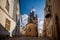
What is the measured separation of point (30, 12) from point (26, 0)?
1.39 metres

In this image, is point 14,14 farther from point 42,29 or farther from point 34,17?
Result: point 42,29

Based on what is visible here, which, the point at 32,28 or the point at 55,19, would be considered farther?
the point at 32,28

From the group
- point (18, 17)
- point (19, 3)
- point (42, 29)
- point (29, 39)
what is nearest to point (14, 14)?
point (18, 17)

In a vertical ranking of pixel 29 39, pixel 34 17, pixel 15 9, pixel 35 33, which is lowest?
pixel 35 33

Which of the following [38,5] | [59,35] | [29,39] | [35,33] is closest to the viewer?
[59,35]

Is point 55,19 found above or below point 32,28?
above

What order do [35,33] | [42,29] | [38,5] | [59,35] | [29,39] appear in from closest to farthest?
[59,35] < [29,39] < [35,33] < [42,29] < [38,5]

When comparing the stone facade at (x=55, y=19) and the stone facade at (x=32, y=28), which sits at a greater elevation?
the stone facade at (x=55, y=19)

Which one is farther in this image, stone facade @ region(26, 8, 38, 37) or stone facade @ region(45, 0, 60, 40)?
stone facade @ region(26, 8, 38, 37)

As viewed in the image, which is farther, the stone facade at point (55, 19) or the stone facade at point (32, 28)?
the stone facade at point (32, 28)

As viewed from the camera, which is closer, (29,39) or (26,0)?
(29,39)

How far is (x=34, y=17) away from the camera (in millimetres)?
10789

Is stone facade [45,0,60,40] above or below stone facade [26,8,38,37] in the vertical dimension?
above

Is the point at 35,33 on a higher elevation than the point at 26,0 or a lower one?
lower
